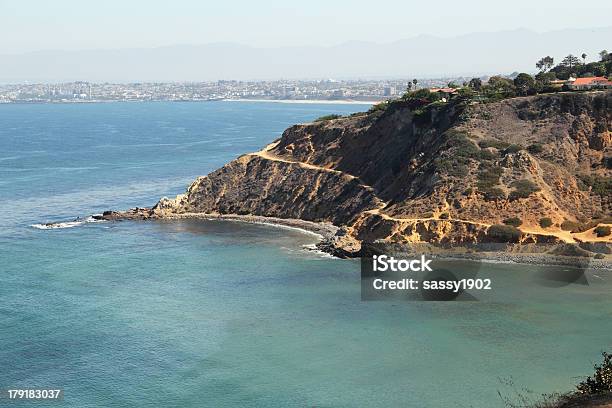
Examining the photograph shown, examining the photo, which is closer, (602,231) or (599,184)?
(602,231)

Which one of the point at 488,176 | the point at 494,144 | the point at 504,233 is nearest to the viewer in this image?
the point at 504,233

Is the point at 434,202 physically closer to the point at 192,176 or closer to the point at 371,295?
the point at 371,295

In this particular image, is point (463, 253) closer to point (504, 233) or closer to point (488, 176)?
point (504, 233)

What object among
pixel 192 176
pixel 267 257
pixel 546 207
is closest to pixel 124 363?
pixel 267 257

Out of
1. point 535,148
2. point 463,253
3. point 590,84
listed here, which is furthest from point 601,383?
point 590,84

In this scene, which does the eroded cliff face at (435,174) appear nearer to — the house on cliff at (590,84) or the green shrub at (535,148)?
the green shrub at (535,148)
